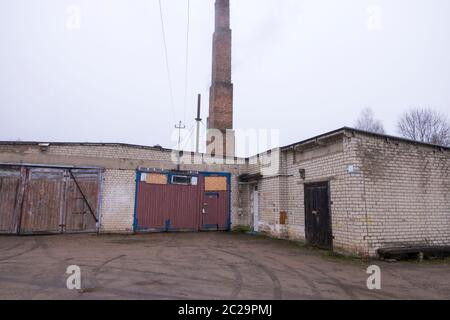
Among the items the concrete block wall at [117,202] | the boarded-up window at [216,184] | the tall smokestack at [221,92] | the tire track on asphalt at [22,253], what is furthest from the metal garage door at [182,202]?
the tire track on asphalt at [22,253]

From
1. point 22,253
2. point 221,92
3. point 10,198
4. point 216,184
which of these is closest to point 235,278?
point 22,253

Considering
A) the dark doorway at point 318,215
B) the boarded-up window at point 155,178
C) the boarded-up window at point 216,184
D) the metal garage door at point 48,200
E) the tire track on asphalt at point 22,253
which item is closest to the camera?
the tire track on asphalt at point 22,253

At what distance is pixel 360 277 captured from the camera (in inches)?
228

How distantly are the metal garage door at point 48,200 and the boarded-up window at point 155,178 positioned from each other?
80.2 inches

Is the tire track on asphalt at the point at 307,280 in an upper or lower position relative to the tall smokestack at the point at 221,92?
lower

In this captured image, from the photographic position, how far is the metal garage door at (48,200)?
439 inches

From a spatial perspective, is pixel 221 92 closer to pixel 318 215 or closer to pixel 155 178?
pixel 155 178

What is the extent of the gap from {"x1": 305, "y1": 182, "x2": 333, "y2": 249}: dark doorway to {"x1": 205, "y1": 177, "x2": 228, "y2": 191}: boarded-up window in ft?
16.8

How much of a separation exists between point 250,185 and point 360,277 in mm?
8471

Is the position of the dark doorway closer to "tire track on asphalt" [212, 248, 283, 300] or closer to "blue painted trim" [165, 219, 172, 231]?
"tire track on asphalt" [212, 248, 283, 300]

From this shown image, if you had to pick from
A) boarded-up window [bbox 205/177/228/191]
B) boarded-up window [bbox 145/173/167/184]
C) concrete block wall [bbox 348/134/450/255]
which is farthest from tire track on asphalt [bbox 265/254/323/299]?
boarded-up window [bbox 145/173/167/184]

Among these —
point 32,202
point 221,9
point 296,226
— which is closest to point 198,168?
point 296,226

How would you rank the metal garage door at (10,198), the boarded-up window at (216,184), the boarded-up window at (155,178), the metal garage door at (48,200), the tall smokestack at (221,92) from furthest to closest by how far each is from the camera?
the tall smokestack at (221,92), the boarded-up window at (216,184), the boarded-up window at (155,178), the metal garage door at (48,200), the metal garage door at (10,198)

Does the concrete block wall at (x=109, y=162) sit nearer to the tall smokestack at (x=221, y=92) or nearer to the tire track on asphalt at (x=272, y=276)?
the tall smokestack at (x=221, y=92)
